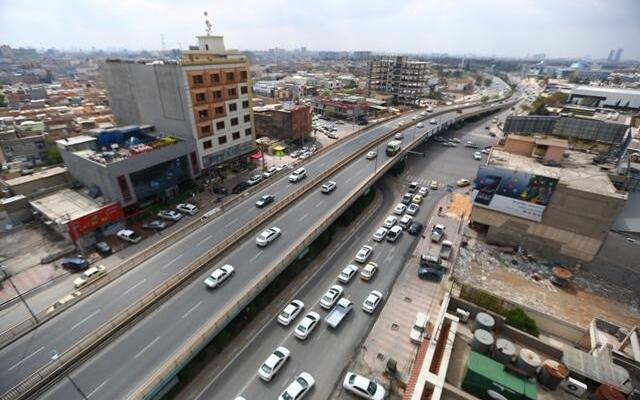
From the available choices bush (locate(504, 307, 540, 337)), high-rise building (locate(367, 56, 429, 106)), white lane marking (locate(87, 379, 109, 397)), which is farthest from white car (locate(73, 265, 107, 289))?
high-rise building (locate(367, 56, 429, 106))

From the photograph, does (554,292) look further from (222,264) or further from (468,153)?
(468,153)

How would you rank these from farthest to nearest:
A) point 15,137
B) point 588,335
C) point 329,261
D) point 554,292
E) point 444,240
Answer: point 15,137, point 444,240, point 329,261, point 554,292, point 588,335

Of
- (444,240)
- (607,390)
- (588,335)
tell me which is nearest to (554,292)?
(588,335)

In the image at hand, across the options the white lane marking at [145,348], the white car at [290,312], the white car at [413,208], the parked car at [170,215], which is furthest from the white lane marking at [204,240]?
the white car at [413,208]

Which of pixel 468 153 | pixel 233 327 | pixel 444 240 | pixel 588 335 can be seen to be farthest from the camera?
pixel 468 153

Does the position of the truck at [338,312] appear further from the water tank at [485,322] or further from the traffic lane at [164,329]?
the water tank at [485,322]

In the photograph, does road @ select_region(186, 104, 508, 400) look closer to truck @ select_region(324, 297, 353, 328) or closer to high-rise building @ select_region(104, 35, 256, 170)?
truck @ select_region(324, 297, 353, 328)

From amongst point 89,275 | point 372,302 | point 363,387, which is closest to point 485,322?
point 363,387

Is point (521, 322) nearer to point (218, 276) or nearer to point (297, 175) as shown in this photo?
point (218, 276)
